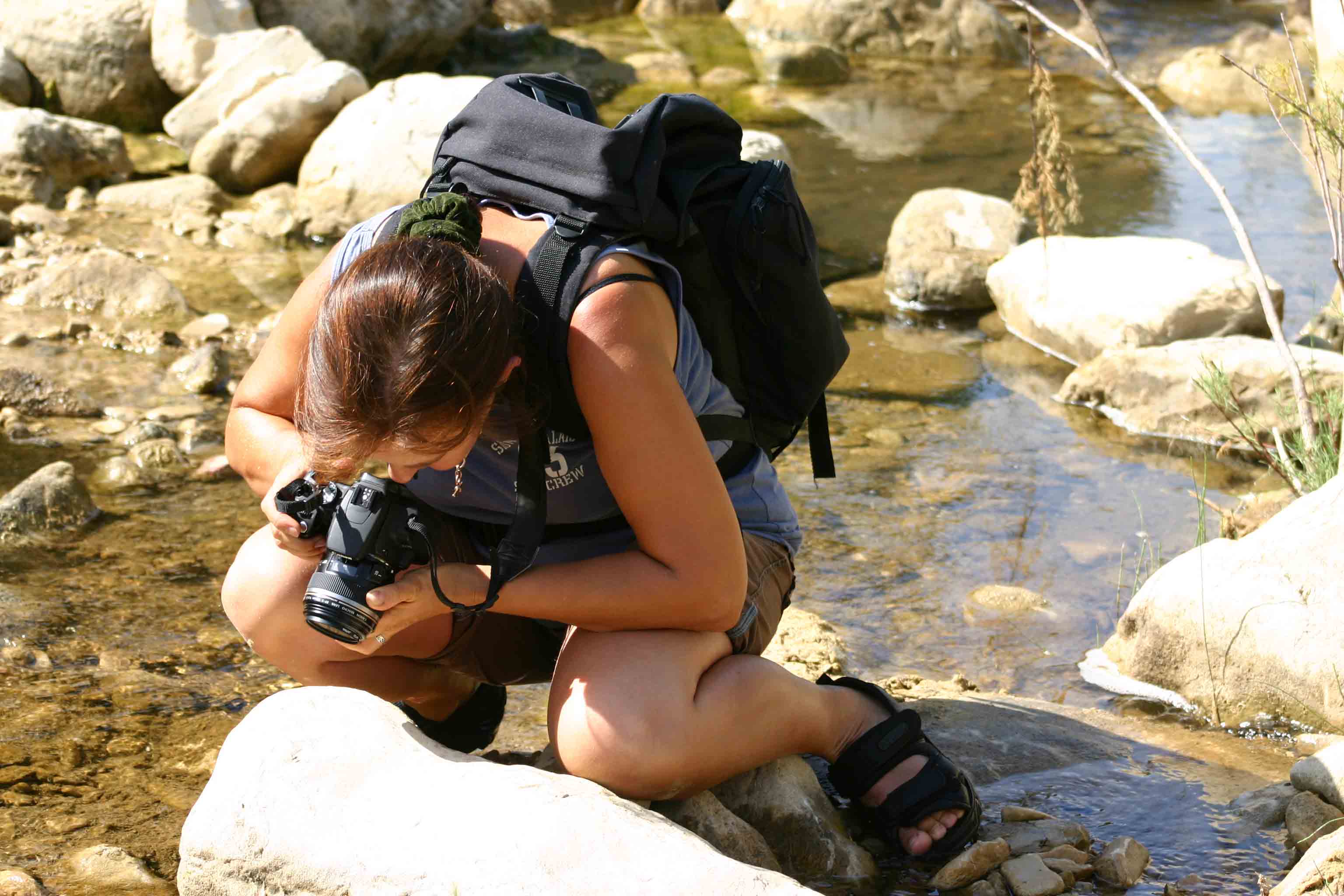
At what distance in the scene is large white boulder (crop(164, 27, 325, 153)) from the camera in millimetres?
7641

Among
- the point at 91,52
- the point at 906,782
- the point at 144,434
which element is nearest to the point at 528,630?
the point at 906,782

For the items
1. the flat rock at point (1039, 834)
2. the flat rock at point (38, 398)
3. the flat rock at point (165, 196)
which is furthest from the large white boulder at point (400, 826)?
the flat rock at point (165, 196)

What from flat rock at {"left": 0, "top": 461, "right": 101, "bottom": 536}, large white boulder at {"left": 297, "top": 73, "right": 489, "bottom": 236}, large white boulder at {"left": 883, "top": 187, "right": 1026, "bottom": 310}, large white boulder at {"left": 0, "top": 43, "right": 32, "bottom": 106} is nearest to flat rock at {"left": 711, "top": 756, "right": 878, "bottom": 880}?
flat rock at {"left": 0, "top": 461, "right": 101, "bottom": 536}

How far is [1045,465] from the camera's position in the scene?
16.1ft

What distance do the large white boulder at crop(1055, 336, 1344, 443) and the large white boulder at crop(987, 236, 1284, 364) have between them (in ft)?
0.47

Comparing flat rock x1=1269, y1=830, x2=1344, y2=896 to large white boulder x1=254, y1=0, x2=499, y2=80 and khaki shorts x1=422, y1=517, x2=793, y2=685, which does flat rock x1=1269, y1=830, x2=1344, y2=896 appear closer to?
khaki shorts x1=422, y1=517, x2=793, y2=685

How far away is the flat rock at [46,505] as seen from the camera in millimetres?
3844

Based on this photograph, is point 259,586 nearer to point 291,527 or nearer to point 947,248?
point 291,527

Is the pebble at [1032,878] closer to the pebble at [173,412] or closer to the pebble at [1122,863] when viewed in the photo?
the pebble at [1122,863]

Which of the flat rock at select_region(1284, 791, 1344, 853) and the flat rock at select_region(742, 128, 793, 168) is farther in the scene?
the flat rock at select_region(742, 128, 793, 168)

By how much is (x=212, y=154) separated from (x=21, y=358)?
7.95ft

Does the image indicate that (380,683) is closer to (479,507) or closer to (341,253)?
(479,507)

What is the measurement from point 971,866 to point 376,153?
522 centimetres

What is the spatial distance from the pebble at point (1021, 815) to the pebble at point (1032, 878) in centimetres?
20
